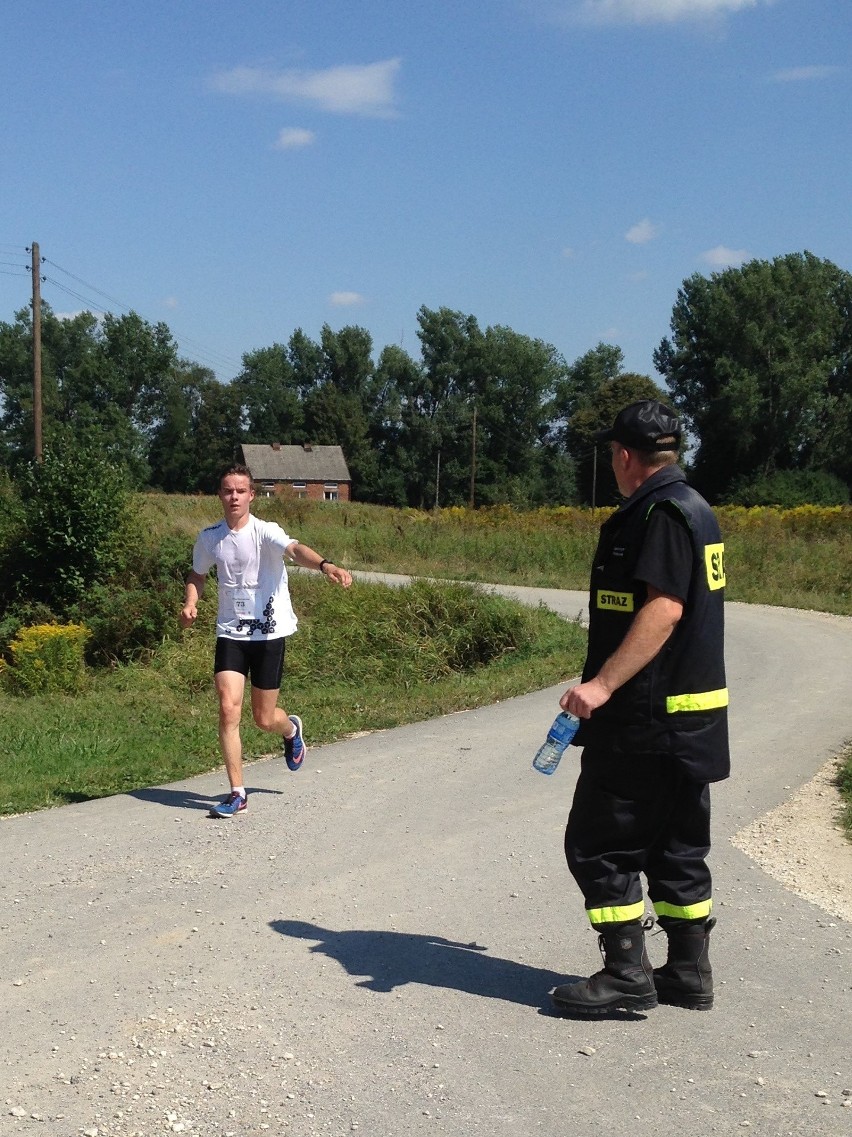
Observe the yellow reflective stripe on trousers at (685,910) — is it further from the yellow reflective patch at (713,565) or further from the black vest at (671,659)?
the yellow reflective patch at (713,565)

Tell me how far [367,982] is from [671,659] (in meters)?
1.63

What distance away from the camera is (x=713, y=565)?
4.12 m

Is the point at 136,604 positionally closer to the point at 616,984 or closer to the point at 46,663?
the point at 46,663

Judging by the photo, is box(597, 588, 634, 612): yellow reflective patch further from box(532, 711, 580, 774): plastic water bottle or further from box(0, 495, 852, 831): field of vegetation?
box(0, 495, 852, 831): field of vegetation

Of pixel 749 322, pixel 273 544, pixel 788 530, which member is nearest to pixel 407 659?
pixel 273 544

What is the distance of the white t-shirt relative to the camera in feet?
23.0

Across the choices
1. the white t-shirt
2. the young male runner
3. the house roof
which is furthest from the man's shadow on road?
the house roof

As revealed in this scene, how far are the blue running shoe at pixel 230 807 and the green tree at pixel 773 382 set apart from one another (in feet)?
217

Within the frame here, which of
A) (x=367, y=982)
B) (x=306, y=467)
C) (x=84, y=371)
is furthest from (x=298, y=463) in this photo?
(x=367, y=982)

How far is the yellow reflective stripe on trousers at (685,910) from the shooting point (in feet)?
13.7

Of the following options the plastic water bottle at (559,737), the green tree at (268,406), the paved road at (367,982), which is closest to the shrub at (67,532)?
the paved road at (367,982)

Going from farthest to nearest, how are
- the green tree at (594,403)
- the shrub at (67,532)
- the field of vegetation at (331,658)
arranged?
the green tree at (594,403)
the shrub at (67,532)
the field of vegetation at (331,658)

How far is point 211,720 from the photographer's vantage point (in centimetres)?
1047

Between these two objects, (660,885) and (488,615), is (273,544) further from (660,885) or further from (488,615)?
(488,615)
